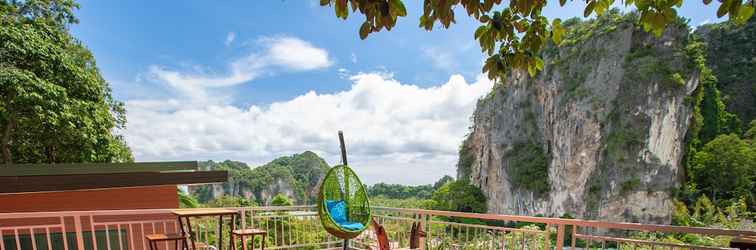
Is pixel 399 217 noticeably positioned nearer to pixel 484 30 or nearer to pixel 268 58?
pixel 484 30

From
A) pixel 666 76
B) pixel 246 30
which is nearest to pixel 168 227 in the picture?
pixel 246 30

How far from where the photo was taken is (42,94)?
27.0ft

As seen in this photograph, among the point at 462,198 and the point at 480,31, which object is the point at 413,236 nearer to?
the point at 480,31

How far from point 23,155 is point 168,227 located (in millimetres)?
7478

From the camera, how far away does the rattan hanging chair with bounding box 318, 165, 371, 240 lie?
12.6ft

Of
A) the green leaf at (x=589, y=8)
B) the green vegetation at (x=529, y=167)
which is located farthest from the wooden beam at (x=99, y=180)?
the green vegetation at (x=529, y=167)

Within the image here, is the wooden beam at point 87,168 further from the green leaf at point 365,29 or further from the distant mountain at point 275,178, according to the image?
the distant mountain at point 275,178

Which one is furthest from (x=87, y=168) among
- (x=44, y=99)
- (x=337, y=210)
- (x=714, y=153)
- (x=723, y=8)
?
(x=714, y=153)

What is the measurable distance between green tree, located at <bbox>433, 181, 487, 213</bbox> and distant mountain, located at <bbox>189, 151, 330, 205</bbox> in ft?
31.4

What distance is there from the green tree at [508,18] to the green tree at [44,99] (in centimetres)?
983

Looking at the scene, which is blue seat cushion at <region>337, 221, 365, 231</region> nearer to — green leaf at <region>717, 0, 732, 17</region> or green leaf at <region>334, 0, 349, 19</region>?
green leaf at <region>334, 0, 349, 19</region>

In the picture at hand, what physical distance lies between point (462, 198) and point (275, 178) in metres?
15.4

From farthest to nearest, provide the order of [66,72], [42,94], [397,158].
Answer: [397,158] → [66,72] → [42,94]

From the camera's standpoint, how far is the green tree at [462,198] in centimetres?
2838
